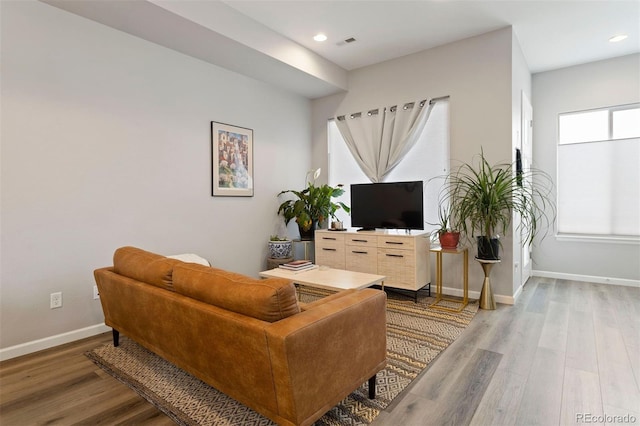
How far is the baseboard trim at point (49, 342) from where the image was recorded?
254 centimetres

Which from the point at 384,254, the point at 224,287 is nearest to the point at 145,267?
the point at 224,287

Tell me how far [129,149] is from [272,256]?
2027 mm

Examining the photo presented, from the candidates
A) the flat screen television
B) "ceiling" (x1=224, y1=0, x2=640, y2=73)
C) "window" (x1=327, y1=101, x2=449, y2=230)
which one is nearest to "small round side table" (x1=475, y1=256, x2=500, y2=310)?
the flat screen television

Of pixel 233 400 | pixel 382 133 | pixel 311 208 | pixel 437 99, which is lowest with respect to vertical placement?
pixel 233 400

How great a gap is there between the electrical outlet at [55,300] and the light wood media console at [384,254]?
8.93ft

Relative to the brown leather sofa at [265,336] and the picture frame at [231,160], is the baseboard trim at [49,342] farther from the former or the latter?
the picture frame at [231,160]

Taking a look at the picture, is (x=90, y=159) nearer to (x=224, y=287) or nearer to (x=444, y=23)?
(x=224, y=287)

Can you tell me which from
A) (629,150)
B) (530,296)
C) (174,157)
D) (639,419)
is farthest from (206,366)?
(629,150)

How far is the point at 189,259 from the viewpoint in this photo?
11.1 feet

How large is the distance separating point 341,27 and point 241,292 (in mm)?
3206

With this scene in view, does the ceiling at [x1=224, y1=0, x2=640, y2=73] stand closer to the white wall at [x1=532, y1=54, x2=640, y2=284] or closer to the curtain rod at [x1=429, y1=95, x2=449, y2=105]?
the white wall at [x1=532, y1=54, x2=640, y2=284]

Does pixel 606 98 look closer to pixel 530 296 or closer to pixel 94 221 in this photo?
pixel 530 296

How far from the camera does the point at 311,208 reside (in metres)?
4.68

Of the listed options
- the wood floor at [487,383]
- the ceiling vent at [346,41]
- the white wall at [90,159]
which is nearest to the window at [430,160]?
the ceiling vent at [346,41]
